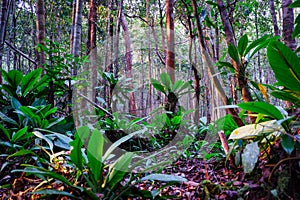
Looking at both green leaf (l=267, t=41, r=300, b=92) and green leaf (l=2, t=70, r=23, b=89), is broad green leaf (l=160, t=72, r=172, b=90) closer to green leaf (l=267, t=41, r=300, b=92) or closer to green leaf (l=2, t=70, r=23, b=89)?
green leaf (l=2, t=70, r=23, b=89)

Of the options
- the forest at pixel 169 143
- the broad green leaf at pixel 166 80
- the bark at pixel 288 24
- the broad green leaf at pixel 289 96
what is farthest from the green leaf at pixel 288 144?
the broad green leaf at pixel 166 80

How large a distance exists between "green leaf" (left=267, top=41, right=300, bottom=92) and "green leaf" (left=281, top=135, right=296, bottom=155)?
0.89ft

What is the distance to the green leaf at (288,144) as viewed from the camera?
1043 mm

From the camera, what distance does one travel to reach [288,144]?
1.06 metres

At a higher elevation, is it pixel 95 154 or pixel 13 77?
pixel 13 77

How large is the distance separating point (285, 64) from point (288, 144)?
38cm

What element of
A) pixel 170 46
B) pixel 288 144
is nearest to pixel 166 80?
pixel 170 46

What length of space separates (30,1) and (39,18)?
6.92 metres

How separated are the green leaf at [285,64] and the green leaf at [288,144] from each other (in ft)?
0.89

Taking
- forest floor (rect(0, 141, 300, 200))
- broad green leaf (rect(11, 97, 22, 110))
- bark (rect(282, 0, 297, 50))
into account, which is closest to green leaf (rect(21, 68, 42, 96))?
broad green leaf (rect(11, 97, 22, 110))

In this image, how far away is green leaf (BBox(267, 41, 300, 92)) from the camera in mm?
1167

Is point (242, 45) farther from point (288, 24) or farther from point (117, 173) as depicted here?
point (117, 173)

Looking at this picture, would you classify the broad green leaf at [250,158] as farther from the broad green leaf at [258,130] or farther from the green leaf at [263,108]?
the green leaf at [263,108]

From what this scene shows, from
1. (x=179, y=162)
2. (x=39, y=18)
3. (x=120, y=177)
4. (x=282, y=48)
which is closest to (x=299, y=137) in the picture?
(x=282, y=48)
